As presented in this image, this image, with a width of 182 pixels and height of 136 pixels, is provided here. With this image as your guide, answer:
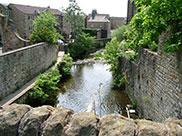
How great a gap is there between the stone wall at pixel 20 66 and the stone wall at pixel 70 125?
25.3 feet

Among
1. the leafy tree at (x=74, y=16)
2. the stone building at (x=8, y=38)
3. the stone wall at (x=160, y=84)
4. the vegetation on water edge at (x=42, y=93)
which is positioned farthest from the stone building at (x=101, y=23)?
the stone wall at (x=160, y=84)

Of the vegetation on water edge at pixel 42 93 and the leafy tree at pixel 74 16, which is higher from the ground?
the leafy tree at pixel 74 16

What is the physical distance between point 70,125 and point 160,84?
4.81 meters

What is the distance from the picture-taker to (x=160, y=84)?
6.36 meters

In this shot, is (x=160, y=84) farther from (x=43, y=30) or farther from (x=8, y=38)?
(x=8, y=38)

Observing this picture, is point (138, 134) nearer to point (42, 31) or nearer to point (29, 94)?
point (29, 94)

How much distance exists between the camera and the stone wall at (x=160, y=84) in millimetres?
4977

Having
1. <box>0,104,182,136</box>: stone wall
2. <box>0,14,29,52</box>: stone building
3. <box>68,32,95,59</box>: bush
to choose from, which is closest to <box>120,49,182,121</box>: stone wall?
<box>0,104,182,136</box>: stone wall

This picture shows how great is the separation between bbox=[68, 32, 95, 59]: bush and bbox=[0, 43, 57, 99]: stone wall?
13258mm

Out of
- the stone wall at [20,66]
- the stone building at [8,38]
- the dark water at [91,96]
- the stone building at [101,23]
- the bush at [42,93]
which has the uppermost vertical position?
the stone building at [101,23]

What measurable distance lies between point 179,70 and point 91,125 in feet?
11.4

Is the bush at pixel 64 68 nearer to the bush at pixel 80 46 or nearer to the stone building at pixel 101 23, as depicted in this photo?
the bush at pixel 80 46

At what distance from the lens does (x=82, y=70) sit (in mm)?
21328

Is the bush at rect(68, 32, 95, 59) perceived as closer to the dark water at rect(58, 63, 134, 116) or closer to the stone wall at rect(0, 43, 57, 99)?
the dark water at rect(58, 63, 134, 116)
